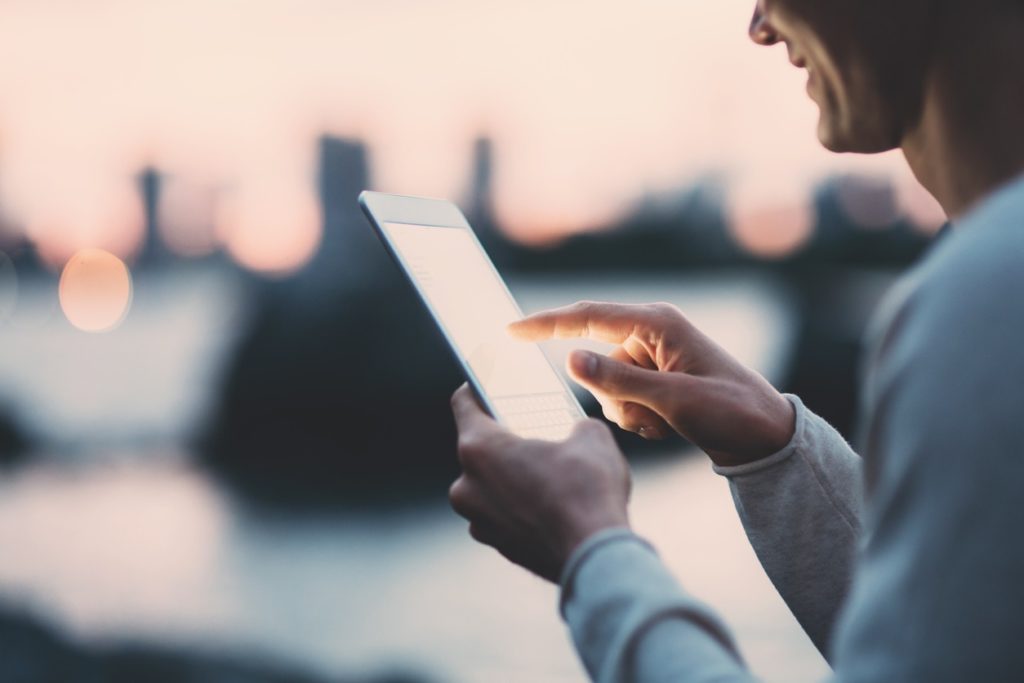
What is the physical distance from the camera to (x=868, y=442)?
3.10ft

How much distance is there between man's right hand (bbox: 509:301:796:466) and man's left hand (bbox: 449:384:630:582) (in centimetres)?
46

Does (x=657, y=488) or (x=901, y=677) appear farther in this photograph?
(x=657, y=488)

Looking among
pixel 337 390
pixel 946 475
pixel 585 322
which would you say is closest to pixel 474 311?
pixel 585 322

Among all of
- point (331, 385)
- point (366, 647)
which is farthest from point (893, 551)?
point (331, 385)

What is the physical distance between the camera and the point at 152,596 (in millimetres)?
22375

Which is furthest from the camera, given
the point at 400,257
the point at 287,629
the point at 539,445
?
the point at 287,629

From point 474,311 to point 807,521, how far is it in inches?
24.8

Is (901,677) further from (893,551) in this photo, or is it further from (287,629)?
(287,629)

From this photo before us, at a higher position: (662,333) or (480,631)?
(662,333)

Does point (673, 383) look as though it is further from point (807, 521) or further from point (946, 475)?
point (946, 475)

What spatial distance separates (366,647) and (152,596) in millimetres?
5464

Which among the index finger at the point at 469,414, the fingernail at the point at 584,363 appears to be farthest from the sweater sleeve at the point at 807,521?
the index finger at the point at 469,414

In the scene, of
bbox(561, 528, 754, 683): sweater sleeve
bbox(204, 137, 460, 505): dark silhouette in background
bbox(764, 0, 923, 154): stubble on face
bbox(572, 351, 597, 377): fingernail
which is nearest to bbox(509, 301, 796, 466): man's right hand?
bbox(572, 351, 597, 377): fingernail

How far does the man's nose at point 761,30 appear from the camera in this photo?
A: 1391mm
